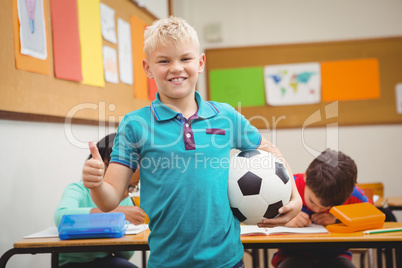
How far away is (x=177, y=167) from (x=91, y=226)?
0.73 m

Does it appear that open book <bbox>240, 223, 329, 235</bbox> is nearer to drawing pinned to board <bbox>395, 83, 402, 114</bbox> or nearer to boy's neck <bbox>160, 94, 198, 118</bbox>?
boy's neck <bbox>160, 94, 198, 118</bbox>

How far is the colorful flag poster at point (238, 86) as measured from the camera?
491 centimetres

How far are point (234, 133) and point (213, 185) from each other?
8.7 inches

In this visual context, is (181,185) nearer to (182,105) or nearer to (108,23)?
(182,105)

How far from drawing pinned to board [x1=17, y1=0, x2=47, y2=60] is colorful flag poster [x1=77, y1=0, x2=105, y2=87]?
46cm

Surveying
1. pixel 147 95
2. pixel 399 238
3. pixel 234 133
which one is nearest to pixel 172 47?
pixel 234 133

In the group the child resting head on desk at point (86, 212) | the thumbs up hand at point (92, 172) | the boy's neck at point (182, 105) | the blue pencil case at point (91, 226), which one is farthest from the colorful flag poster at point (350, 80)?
the thumbs up hand at point (92, 172)

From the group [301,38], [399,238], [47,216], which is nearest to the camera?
[399,238]

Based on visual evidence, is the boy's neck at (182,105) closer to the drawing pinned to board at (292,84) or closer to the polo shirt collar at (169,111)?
the polo shirt collar at (169,111)

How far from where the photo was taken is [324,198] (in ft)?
6.68

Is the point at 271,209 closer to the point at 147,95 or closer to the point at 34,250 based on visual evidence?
the point at 34,250

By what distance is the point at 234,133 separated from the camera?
1.42 metres

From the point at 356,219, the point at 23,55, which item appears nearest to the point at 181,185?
the point at 356,219

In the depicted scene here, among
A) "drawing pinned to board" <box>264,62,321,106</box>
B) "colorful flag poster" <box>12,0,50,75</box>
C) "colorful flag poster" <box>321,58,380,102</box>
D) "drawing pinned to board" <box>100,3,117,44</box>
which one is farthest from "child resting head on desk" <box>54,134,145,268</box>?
"colorful flag poster" <box>321,58,380,102</box>
